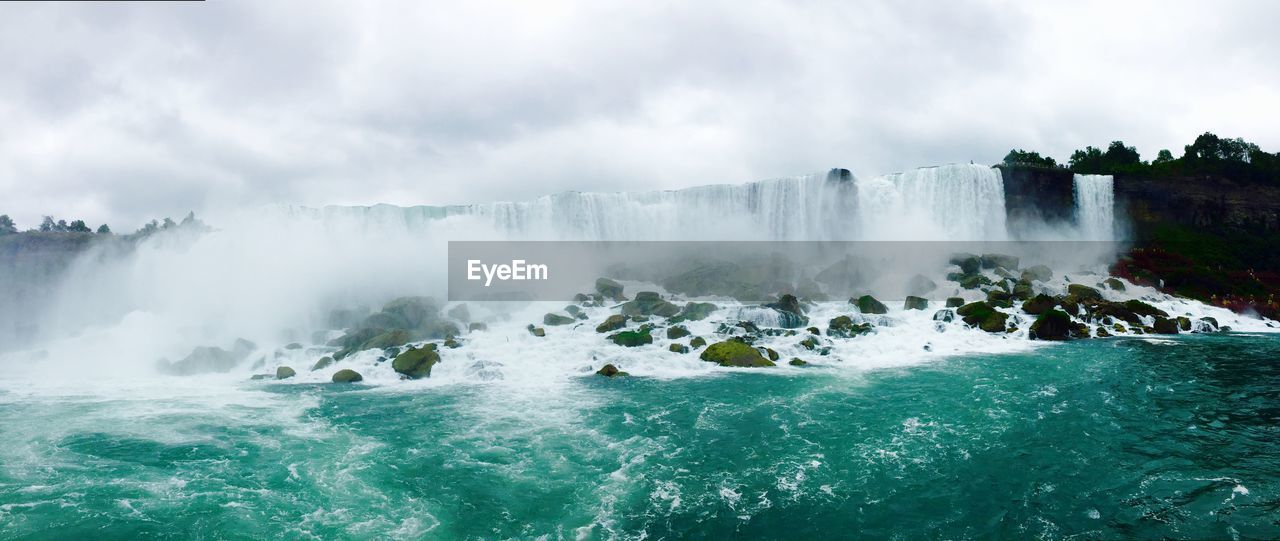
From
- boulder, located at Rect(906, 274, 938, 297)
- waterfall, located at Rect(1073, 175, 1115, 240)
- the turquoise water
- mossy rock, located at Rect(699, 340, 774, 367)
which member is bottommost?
the turquoise water

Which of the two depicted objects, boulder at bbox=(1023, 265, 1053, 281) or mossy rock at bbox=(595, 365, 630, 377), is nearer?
mossy rock at bbox=(595, 365, 630, 377)

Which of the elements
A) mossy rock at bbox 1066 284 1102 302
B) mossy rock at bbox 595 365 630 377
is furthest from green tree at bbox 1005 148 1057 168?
mossy rock at bbox 595 365 630 377

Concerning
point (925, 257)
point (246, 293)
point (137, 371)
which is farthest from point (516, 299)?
point (925, 257)

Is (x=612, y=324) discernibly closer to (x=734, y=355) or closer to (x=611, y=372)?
(x=611, y=372)

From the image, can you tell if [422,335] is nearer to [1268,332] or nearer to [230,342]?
[230,342]

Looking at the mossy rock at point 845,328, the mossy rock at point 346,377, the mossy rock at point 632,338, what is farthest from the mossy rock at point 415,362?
the mossy rock at point 845,328

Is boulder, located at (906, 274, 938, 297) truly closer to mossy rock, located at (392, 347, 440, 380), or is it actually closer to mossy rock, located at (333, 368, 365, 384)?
mossy rock, located at (392, 347, 440, 380)

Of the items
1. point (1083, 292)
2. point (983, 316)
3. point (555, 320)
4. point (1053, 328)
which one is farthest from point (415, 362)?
point (1083, 292)

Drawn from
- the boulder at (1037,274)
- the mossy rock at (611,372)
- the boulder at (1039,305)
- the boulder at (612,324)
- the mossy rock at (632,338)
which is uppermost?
the boulder at (1037,274)

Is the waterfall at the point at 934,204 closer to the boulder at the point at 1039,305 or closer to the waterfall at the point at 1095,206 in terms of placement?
the waterfall at the point at 1095,206
